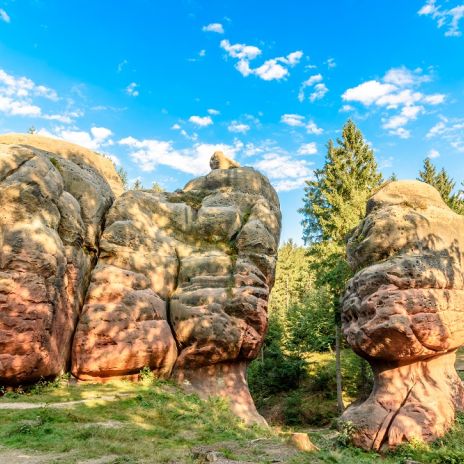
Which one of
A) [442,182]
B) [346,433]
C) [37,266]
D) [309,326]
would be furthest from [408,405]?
[442,182]

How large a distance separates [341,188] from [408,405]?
2055cm

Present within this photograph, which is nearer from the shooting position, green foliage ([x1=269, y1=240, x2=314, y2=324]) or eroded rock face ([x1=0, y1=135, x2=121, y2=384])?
eroded rock face ([x1=0, y1=135, x2=121, y2=384])

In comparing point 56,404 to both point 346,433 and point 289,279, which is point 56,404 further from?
point 289,279

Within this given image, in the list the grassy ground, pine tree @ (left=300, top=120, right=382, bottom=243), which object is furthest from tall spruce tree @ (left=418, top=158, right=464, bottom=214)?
the grassy ground

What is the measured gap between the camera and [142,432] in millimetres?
11516

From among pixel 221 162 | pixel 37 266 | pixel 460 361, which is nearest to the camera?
pixel 37 266

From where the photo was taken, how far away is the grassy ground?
9383 millimetres

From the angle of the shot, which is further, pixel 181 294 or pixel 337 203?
pixel 337 203

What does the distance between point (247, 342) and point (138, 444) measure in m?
10.1

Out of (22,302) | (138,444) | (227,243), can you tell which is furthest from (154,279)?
(138,444)

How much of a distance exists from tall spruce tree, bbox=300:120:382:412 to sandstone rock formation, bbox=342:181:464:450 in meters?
8.02

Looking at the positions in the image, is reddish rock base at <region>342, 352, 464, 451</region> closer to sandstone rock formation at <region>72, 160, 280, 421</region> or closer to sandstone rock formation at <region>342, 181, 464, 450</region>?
sandstone rock formation at <region>342, 181, 464, 450</region>

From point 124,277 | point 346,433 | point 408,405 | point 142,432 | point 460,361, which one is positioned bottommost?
point 346,433

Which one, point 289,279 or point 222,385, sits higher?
point 289,279
